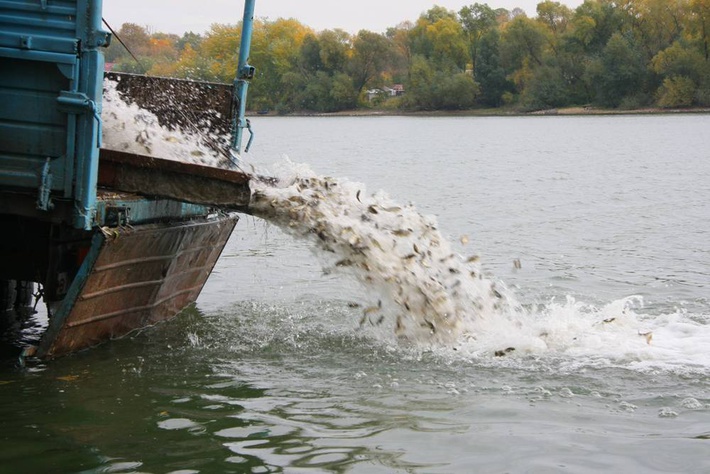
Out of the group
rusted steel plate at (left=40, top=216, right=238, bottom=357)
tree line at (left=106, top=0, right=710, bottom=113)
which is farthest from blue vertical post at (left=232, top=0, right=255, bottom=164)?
tree line at (left=106, top=0, right=710, bottom=113)

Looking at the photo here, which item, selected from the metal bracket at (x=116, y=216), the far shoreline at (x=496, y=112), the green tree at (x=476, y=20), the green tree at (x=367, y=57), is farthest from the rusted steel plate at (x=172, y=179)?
the green tree at (x=476, y=20)

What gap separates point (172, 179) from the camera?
7.98m

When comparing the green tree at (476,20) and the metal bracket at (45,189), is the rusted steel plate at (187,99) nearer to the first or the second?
the metal bracket at (45,189)

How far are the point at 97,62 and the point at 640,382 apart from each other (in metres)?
4.72

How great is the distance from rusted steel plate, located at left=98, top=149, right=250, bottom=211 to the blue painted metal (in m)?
0.61

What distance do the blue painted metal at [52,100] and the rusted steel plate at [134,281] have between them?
520 mm

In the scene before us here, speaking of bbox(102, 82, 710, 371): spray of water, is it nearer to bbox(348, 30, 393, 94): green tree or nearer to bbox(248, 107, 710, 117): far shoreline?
bbox(248, 107, 710, 117): far shoreline

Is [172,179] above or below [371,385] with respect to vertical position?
above

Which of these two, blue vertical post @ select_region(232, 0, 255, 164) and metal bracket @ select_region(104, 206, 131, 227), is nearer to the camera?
metal bracket @ select_region(104, 206, 131, 227)

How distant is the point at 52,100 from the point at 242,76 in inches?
122

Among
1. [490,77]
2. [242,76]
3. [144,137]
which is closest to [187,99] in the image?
[242,76]

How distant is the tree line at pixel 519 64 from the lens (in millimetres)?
86812

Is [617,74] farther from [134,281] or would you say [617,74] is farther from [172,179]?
[172,179]

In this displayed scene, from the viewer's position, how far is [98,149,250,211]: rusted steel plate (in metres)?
7.92
